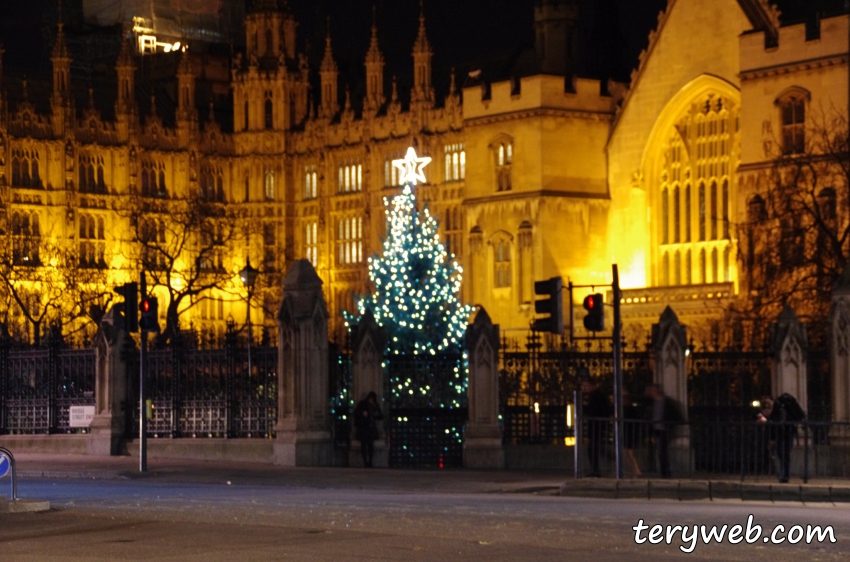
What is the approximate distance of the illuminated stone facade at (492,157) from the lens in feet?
206

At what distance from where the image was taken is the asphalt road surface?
54.4 feet

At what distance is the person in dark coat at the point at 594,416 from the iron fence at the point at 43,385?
11348 millimetres

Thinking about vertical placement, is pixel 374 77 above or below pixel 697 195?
above

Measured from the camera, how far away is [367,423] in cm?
3095

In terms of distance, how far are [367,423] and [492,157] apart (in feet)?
127

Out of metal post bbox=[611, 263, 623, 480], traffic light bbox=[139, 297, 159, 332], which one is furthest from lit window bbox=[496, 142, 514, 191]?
metal post bbox=[611, 263, 623, 480]

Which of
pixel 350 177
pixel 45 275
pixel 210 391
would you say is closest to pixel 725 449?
pixel 210 391

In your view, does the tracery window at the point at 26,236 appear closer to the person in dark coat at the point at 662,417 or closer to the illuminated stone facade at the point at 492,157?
the illuminated stone facade at the point at 492,157

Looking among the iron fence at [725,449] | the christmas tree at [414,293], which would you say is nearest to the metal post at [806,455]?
the iron fence at [725,449]

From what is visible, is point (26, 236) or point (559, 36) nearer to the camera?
point (559, 36)

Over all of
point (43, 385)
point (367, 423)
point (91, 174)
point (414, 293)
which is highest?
point (91, 174)

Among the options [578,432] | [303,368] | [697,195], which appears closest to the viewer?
[578,432]

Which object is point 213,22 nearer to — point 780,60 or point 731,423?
point 780,60

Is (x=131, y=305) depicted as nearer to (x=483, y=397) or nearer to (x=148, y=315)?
(x=148, y=315)
